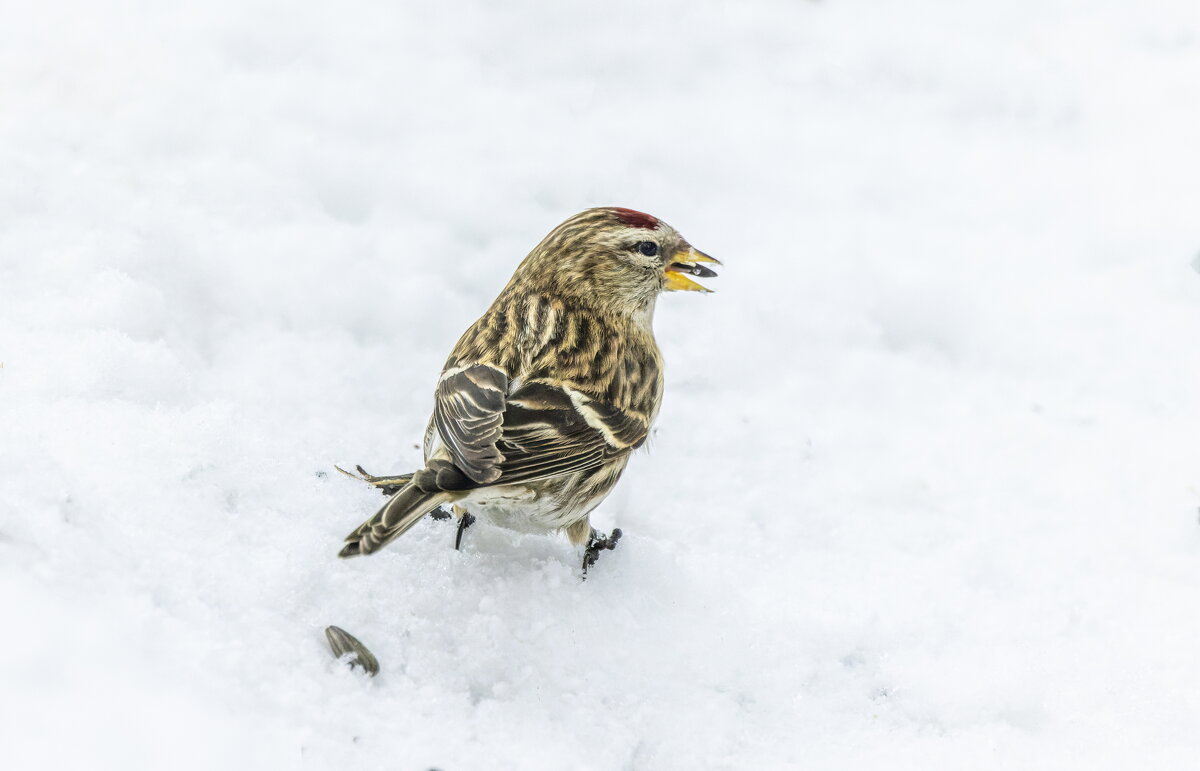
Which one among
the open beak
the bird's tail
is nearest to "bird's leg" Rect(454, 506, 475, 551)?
the bird's tail

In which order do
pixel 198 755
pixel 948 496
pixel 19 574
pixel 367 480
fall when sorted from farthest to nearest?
pixel 948 496, pixel 367 480, pixel 19 574, pixel 198 755

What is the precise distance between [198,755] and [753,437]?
2.58m

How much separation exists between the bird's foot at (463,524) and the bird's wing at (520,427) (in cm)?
44

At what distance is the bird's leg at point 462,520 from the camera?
322cm

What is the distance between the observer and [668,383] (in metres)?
4.47

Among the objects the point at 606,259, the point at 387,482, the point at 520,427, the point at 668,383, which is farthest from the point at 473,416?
the point at 668,383

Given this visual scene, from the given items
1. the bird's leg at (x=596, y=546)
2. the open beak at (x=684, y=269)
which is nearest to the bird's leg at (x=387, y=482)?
the bird's leg at (x=596, y=546)

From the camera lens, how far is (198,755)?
2184 millimetres

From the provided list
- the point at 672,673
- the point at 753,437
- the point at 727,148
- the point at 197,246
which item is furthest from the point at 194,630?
the point at 727,148

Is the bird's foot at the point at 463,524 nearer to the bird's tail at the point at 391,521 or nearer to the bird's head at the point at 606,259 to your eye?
the bird's tail at the point at 391,521

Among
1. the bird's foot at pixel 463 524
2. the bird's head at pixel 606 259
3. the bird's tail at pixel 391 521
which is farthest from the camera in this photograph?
the bird's head at pixel 606 259

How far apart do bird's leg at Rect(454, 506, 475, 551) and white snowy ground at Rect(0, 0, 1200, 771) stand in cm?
5

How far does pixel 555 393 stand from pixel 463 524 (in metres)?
0.56

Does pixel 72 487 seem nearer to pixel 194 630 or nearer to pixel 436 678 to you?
pixel 194 630
